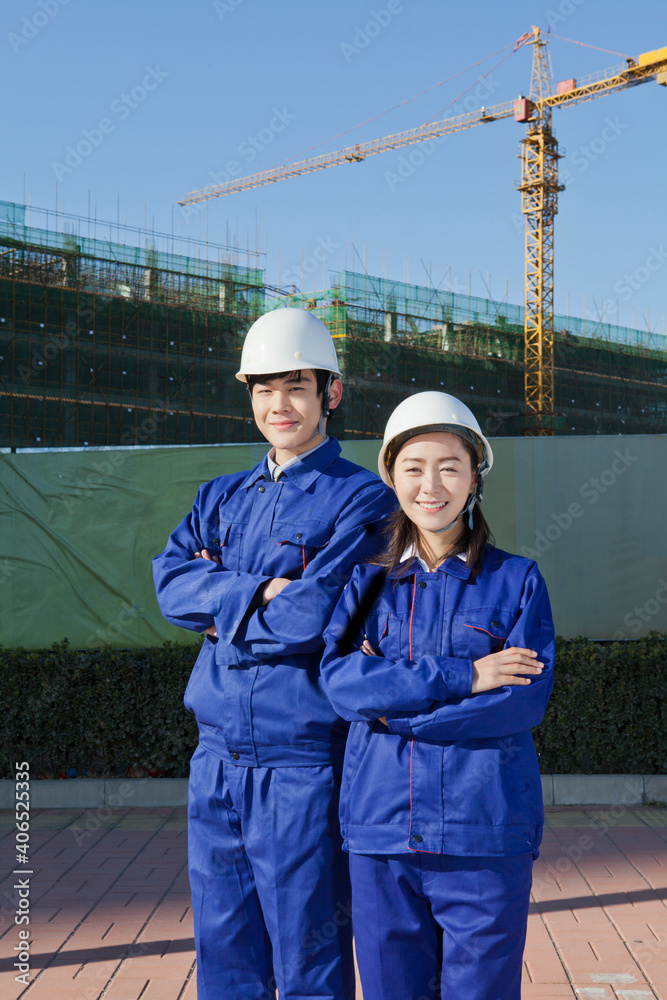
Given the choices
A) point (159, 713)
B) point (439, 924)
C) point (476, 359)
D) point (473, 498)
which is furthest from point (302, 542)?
point (476, 359)

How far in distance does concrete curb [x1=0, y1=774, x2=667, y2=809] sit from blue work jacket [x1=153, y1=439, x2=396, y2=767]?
9.82ft

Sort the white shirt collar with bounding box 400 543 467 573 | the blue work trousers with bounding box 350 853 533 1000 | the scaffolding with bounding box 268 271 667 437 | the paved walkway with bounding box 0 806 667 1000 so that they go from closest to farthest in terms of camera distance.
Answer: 1. the blue work trousers with bounding box 350 853 533 1000
2. the white shirt collar with bounding box 400 543 467 573
3. the paved walkway with bounding box 0 806 667 1000
4. the scaffolding with bounding box 268 271 667 437

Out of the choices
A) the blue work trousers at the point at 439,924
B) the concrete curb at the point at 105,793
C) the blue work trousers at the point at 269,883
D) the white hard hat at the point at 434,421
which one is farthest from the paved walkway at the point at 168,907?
the white hard hat at the point at 434,421

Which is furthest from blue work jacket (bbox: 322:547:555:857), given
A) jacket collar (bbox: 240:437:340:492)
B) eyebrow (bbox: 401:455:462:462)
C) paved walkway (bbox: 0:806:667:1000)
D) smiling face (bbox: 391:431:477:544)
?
paved walkway (bbox: 0:806:667:1000)

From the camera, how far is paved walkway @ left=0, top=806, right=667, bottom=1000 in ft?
9.96

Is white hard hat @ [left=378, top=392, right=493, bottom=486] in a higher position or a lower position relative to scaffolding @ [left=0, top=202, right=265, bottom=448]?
lower

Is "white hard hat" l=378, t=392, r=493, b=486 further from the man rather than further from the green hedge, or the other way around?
the green hedge

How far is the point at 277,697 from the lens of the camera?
2.07 metres

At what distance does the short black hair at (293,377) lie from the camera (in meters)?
2.20

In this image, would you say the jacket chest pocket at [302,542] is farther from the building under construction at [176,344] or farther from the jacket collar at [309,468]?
the building under construction at [176,344]

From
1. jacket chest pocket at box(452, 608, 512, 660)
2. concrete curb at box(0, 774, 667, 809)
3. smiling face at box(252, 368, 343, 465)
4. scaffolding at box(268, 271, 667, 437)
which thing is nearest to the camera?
jacket chest pocket at box(452, 608, 512, 660)

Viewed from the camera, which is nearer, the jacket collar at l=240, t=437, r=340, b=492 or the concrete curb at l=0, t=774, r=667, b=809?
the jacket collar at l=240, t=437, r=340, b=492

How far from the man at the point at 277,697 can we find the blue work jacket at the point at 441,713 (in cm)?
13

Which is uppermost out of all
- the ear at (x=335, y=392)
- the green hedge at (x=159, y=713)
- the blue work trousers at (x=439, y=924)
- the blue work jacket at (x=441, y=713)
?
the ear at (x=335, y=392)
